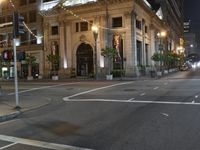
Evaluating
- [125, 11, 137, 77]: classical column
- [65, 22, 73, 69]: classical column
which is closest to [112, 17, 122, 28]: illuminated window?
[125, 11, 137, 77]: classical column

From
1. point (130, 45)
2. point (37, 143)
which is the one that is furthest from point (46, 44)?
point (37, 143)

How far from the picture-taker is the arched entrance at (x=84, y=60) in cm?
6091

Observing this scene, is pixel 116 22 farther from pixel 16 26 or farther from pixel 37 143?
pixel 37 143

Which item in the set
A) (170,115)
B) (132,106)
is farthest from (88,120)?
(132,106)

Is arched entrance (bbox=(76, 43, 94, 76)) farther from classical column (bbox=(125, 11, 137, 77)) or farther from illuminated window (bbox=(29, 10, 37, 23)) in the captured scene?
illuminated window (bbox=(29, 10, 37, 23))

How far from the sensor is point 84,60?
6147cm

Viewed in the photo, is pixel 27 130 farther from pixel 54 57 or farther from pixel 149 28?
pixel 149 28

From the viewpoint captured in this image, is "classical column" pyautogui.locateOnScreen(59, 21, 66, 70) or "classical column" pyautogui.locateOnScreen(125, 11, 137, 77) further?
"classical column" pyautogui.locateOnScreen(59, 21, 66, 70)

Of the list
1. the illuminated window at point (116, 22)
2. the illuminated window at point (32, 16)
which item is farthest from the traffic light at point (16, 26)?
the illuminated window at point (32, 16)

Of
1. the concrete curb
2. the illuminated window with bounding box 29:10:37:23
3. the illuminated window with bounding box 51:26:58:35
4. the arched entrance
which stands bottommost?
the concrete curb

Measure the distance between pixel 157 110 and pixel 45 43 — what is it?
5301cm

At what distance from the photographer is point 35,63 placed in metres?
66.4

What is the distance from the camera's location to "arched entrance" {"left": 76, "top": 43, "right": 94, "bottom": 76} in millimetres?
60906

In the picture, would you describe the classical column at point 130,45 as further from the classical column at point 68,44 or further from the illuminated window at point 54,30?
the illuminated window at point 54,30
